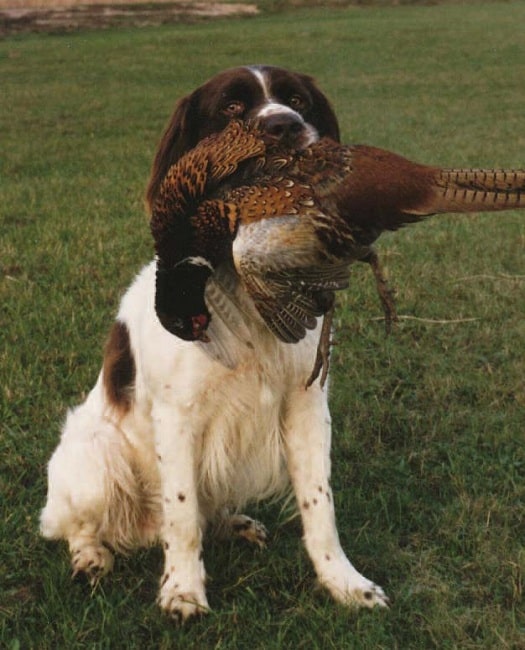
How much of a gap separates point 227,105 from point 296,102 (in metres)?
0.23

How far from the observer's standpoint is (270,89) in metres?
3.07

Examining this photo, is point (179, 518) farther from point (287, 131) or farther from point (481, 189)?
point (481, 189)

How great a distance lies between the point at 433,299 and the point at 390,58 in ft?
55.2

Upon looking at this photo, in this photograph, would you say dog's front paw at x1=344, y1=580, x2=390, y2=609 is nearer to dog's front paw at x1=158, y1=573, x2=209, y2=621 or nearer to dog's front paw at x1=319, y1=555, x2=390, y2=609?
dog's front paw at x1=319, y1=555, x2=390, y2=609

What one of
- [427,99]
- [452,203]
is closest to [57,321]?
[452,203]

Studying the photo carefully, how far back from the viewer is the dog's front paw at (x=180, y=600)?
2945 millimetres

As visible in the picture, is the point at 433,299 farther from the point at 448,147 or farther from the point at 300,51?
the point at 300,51

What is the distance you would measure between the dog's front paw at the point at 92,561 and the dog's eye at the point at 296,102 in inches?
62.4

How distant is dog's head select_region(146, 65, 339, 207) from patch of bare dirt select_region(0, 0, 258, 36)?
2568 cm

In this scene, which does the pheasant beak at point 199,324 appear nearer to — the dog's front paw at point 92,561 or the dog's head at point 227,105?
the dog's head at point 227,105

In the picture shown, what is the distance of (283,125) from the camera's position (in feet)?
8.75

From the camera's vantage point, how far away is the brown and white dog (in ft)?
9.37

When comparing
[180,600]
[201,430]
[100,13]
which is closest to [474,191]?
[201,430]

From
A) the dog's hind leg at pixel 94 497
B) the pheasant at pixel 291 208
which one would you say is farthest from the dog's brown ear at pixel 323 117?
the dog's hind leg at pixel 94 497
